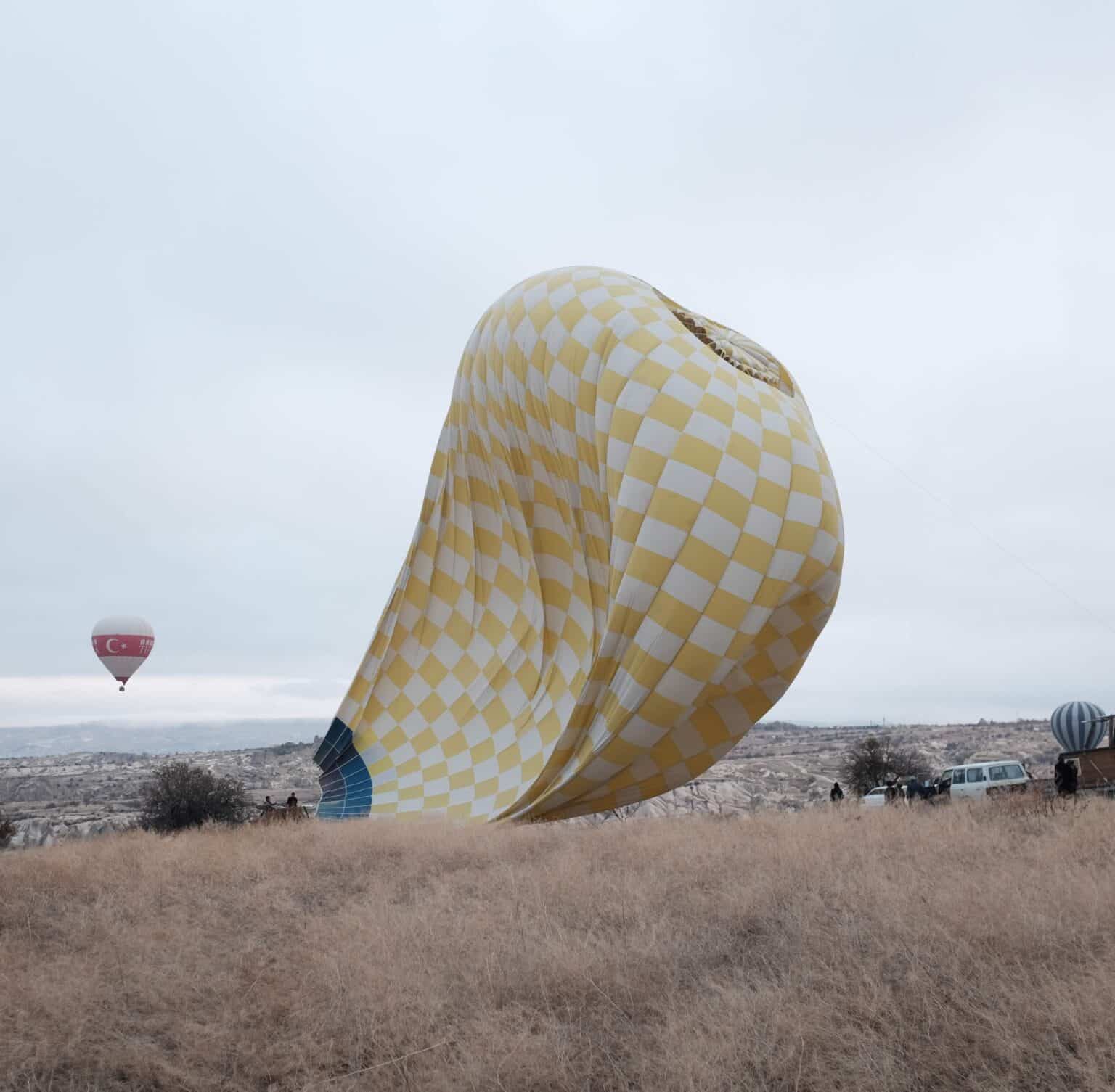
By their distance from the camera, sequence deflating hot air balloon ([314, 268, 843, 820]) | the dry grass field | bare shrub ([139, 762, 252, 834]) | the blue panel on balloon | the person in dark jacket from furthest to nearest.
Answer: bare shrub ([139, 762, 252, 834])
the person in dark jacket
the blue panel on balloon
deflating hot air balloon ([314, 268, 843, 820])
the dry grass field

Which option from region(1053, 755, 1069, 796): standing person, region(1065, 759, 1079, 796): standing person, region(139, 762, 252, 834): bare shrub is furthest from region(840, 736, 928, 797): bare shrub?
region(139, 762, 252, 834): bare shrub

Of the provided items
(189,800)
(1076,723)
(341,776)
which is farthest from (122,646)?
(1076,723)

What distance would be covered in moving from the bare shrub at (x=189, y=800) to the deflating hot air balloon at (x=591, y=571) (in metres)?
13.5

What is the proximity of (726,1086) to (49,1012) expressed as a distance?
4.32 metres

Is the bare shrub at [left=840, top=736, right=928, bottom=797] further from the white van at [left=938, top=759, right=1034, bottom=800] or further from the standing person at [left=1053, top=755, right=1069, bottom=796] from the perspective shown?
the standing person at [left=1053, top=755, right=1069, bottom=796]

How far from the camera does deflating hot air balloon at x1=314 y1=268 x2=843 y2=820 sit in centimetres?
1069

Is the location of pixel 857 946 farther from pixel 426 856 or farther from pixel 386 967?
pixel 426 856

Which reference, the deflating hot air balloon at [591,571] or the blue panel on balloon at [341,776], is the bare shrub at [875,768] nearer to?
the blue panel on balloon at [341,776]

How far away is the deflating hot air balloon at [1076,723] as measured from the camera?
30.0m

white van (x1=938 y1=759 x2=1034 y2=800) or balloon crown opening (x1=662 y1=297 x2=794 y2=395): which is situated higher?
balloon crown opening (x1=662 y1=297 x2=794 y2=395)

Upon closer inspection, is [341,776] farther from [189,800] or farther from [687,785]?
[687,785]

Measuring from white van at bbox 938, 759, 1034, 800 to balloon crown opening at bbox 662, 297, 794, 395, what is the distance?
10.9m

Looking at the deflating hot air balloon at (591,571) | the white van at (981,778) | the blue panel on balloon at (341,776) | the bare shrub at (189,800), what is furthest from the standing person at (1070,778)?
the bare shrub at (189,800)

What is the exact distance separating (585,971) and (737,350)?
874cm
